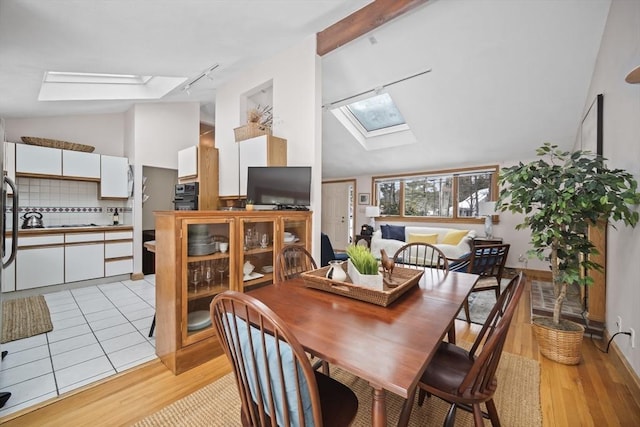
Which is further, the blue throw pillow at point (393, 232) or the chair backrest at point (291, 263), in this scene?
the blue throw pillow at point (393, 232)

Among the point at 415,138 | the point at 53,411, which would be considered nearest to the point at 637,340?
the point at 53,411

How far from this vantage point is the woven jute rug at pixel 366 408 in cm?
144

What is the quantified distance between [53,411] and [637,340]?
3.56m

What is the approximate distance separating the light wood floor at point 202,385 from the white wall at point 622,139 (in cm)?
21

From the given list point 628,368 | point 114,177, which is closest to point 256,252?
point 628,368

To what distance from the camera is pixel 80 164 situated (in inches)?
150

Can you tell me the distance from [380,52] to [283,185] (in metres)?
2.14

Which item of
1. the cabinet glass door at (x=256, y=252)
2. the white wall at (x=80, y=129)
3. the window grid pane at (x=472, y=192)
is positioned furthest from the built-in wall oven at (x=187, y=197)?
the window grid pane at (x=472, y=192)

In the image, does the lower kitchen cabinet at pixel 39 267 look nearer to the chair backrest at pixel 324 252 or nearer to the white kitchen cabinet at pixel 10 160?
the white kitchen cabinet at pixel 10 160

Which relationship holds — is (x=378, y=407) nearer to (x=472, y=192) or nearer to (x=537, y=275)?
(x=537, y=275)

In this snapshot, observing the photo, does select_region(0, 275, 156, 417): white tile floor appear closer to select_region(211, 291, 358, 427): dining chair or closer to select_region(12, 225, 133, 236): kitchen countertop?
select_region(12, 225, 133, 236): kitchen countertop

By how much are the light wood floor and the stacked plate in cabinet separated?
852 millimetres

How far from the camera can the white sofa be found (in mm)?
4637

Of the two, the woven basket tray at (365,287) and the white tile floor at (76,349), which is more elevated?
the woven basket tray at (365,287)
